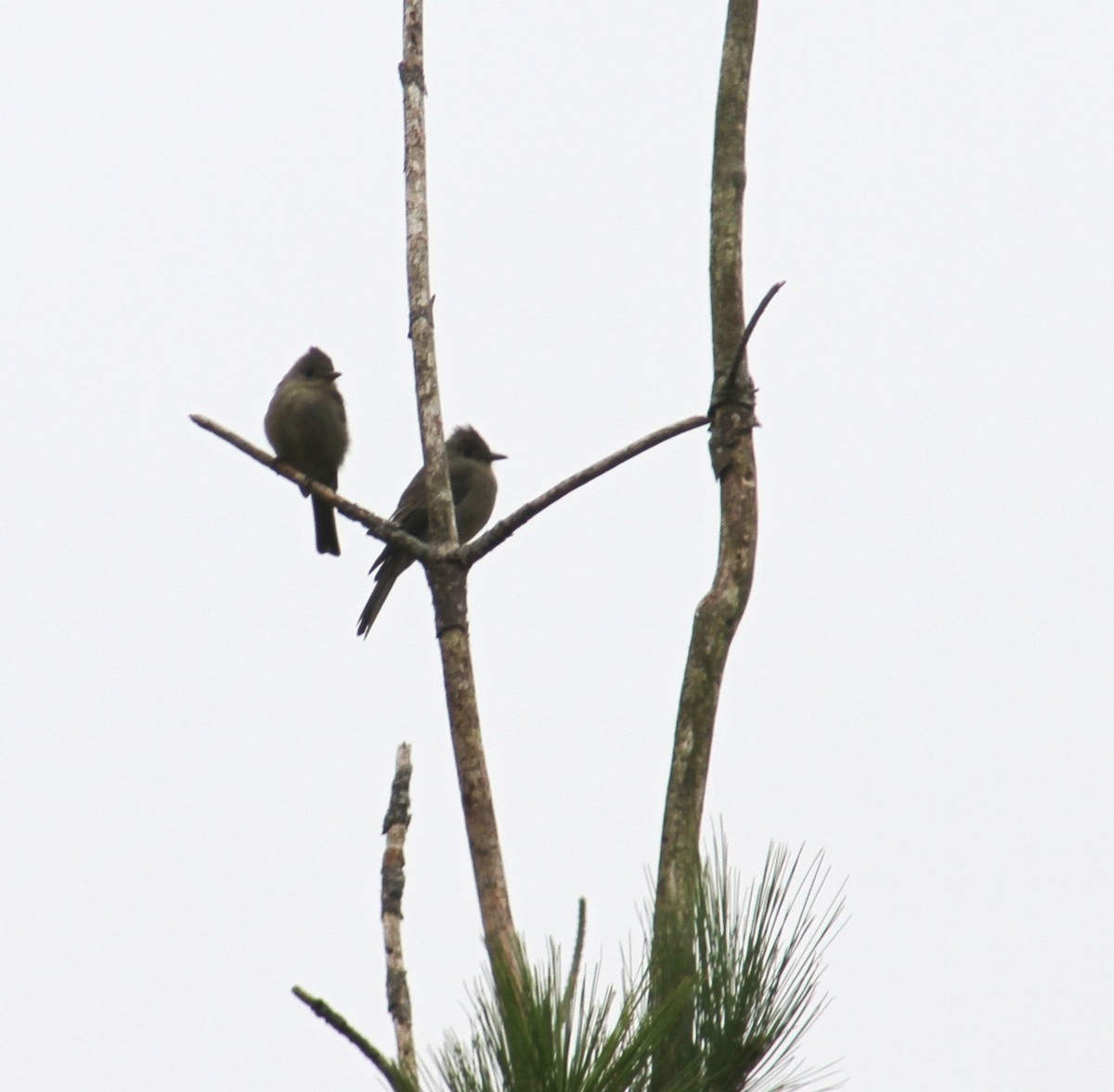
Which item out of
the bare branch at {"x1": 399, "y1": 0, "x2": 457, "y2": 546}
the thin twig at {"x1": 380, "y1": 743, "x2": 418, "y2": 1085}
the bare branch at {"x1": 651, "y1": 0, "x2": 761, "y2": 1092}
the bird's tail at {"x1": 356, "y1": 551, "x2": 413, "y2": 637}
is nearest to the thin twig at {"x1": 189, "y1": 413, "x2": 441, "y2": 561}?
the bare branch at {"x1": 399, "y1": 0, "x2": 457, "y2": 546}

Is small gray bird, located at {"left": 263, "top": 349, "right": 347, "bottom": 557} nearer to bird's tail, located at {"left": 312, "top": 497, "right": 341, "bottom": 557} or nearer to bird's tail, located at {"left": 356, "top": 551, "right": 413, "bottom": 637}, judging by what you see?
bird's tail, located at {"left": 312, "top": 497, "right": 341, "bottom": 557}

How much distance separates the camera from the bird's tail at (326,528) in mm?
8578

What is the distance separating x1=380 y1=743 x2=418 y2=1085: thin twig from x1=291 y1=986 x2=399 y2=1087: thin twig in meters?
0.60

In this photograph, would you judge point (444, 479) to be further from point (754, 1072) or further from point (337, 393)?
point (337, 393)

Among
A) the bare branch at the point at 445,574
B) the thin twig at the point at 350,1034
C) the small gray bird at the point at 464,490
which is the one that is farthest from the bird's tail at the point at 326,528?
the thin twig at the point at 350,1034

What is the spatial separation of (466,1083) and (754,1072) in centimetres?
54

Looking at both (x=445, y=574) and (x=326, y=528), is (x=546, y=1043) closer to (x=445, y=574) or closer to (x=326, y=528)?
(x=445, y=574)

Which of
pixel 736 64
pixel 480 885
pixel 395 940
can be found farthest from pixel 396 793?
pixel 736 64

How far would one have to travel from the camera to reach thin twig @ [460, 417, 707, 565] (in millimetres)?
3766

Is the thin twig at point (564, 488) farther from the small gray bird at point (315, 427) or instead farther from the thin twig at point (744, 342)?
the small gray bird at point (315, 427)

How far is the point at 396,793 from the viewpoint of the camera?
150 inches

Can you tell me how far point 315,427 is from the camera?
8.46 metres

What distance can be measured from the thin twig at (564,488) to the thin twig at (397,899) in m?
0.48

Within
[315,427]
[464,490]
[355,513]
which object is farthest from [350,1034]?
[464,490]
